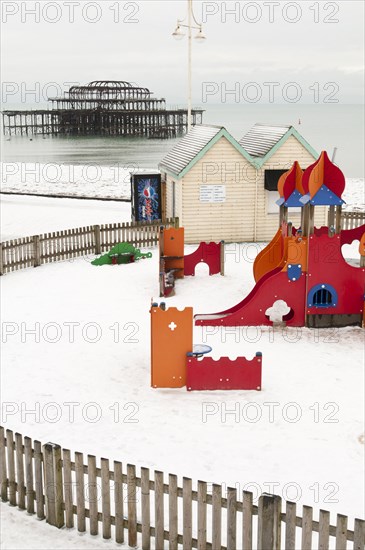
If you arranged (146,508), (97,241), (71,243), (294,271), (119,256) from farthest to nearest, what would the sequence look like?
(97,241) → (71,243) → (119,256) → (294,271) → (146,508)

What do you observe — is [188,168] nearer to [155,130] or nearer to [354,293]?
[354,293]

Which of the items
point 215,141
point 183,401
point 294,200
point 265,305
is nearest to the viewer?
point 183,401

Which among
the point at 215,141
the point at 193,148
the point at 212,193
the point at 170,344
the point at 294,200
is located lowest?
the point at 170,344

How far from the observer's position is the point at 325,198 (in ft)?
42.3

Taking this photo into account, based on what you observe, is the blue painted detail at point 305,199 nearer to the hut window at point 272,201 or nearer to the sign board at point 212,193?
the sign board at point 212,193

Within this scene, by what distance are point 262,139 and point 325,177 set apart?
979 centimetres

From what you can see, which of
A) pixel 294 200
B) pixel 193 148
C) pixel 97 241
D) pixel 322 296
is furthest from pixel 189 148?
pixel 322 296

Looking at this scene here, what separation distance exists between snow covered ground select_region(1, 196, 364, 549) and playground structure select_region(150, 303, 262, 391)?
21cm

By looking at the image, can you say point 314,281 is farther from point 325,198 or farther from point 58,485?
point 58,485

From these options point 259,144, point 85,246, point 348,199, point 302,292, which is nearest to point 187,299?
point 302,292

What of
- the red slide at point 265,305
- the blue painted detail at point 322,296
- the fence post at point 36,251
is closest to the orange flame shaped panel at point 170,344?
the red slide at point 265,305

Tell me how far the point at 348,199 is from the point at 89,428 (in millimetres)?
30390

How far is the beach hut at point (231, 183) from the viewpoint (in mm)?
20750

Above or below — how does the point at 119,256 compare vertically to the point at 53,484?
above
